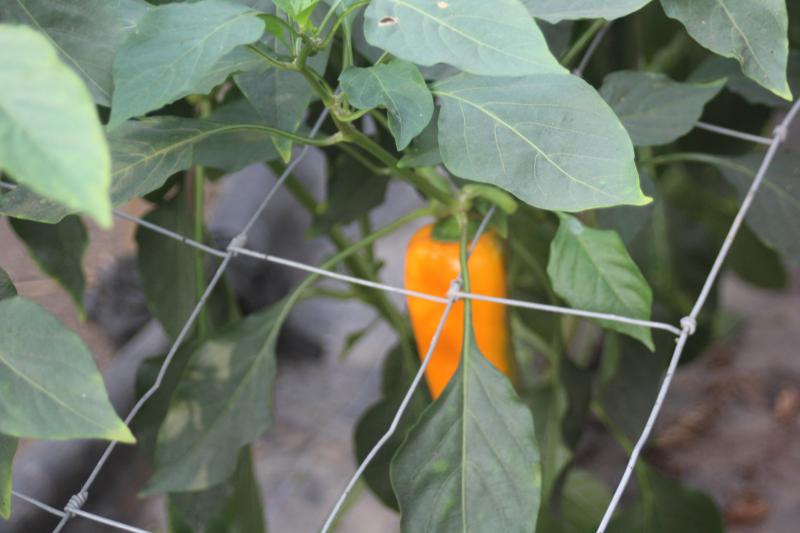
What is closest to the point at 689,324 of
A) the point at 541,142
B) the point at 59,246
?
the point at 541,142

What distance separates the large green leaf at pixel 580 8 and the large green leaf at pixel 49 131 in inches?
12.2

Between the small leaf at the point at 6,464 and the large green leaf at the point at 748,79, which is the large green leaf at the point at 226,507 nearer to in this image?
the small leaf at the point at 6,464

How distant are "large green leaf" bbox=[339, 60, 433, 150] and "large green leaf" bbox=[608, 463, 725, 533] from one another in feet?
1.86

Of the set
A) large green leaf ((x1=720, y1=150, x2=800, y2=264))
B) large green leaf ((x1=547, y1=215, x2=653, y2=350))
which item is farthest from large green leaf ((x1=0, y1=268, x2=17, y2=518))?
large green leaf ((x1=720, y1=150, x2=800, y2=264))

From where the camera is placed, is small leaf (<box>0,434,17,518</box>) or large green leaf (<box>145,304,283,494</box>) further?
large green leaf (<box>145,304,283,494</box>)

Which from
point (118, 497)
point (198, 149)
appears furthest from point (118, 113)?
point (118, 497)

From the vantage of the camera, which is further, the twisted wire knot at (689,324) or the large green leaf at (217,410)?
the large green leaf at (217,410)

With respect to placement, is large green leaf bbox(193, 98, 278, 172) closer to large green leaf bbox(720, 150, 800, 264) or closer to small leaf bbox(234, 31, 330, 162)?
small leaf bbox(234, 31, 330, 162)

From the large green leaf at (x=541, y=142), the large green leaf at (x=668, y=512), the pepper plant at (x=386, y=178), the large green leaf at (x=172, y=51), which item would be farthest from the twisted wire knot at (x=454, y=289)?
the large green leaf at (x=668, y=512)

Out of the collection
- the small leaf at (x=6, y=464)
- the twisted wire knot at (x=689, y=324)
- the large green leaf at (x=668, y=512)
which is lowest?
the large green leaf at (x=668, y=512)

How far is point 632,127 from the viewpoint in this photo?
68 centimetres

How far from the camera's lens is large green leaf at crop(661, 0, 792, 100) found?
561 millimetres

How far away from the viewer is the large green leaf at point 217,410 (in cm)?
66

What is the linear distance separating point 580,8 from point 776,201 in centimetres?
30
